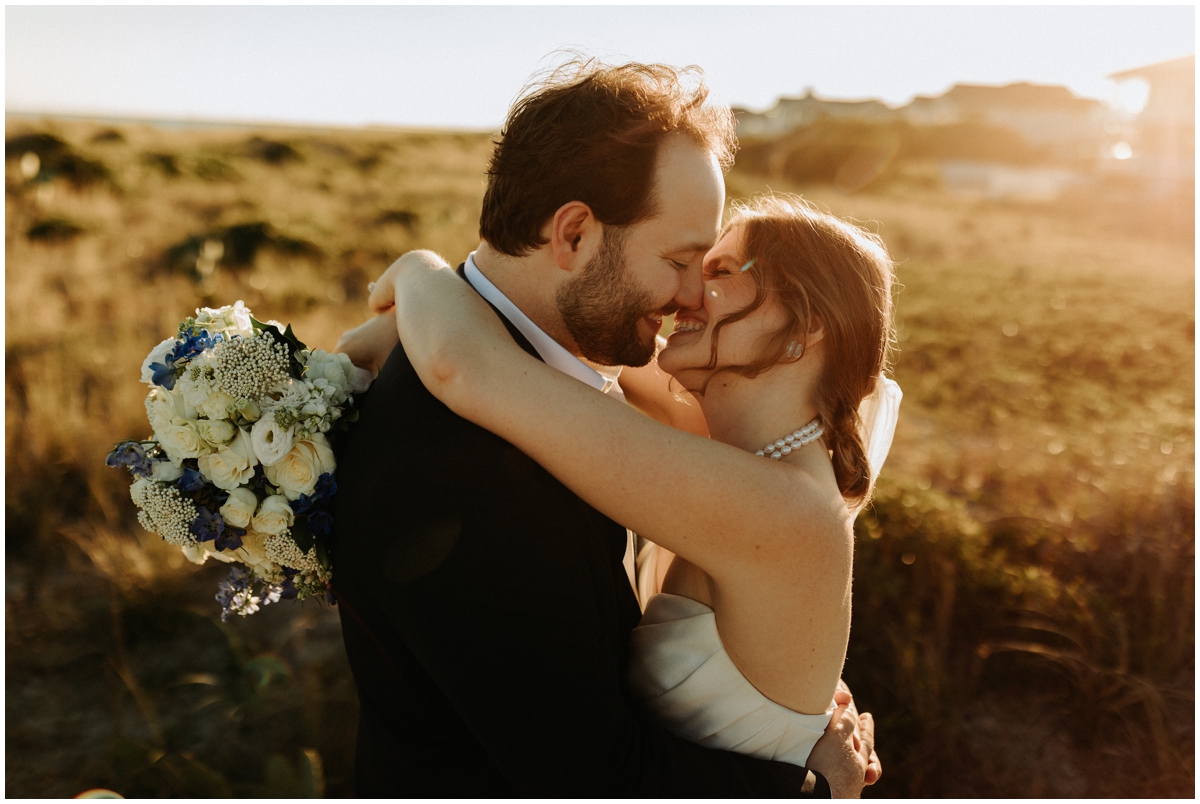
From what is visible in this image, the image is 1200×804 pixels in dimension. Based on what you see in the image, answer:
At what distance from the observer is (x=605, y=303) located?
238 centimetres

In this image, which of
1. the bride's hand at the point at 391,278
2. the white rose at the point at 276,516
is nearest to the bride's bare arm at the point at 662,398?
the bride's hand at the point at 391,278

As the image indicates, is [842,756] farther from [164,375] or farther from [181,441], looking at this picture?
[164,375]

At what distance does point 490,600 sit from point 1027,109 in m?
75.7

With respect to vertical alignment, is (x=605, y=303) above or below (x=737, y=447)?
above

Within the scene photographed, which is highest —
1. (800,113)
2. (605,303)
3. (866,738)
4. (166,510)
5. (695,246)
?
(800,113)

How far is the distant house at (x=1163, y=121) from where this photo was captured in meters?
37.2

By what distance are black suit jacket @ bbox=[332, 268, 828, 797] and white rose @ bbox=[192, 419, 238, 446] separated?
1.09 ft

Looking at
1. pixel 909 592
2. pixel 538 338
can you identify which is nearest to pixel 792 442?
pixel 538 338

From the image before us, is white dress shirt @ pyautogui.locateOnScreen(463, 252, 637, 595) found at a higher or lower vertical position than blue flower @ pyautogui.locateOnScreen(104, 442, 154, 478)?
higher

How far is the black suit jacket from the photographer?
173 cm

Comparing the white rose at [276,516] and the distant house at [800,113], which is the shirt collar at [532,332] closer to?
the white rose at [276,516]

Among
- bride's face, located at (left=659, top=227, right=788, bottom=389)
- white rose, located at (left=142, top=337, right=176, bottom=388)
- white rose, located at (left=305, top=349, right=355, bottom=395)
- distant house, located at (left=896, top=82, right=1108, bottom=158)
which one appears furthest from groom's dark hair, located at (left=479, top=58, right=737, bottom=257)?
distant house, located at (left=896, top=82, right=1108, bottom=158)

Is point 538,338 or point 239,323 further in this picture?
point 538,338

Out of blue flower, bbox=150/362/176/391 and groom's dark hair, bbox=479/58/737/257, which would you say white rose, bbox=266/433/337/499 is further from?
groom's dark hair, bbox=479/58/737/257
